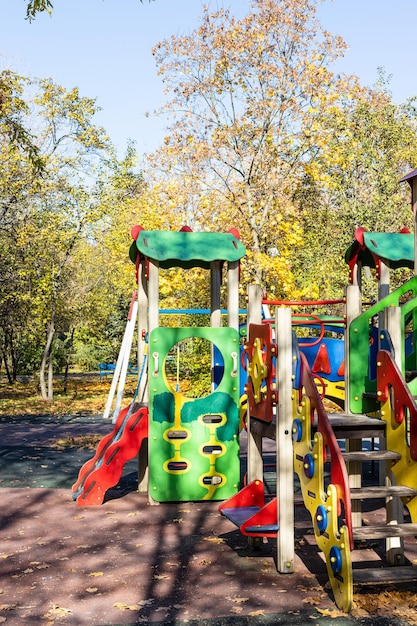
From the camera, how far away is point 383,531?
14.2 ft

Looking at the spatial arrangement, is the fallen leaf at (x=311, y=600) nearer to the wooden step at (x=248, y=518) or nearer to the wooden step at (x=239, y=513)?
the wooden step at (x=248, y=518)

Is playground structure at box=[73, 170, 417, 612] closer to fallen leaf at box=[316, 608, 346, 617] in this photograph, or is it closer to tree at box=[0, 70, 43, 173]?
fallen leaf at box=[316, 608, 346, 617]

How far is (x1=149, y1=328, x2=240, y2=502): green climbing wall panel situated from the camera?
7.39 m

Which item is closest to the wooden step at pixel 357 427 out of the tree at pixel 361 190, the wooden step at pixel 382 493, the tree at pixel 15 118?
the wooden step at pixel 382 493

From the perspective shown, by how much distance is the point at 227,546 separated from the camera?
19.1 ft

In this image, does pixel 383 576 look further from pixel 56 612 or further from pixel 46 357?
pixel 46 357

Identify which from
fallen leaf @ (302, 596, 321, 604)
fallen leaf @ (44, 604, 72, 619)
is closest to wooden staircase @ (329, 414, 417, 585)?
fallen leaf @ (302, 596, 321, 604)

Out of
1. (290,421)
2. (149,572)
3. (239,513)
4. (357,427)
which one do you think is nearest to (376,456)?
(357,427)

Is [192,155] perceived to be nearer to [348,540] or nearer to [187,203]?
[187,203]

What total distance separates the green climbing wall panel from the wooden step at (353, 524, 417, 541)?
10.7 ft

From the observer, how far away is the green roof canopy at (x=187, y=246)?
24.7ft

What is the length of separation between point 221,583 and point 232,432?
2.78 metres

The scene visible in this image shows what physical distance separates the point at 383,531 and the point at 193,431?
3369 millimetres

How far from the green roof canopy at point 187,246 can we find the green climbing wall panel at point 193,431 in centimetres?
78
